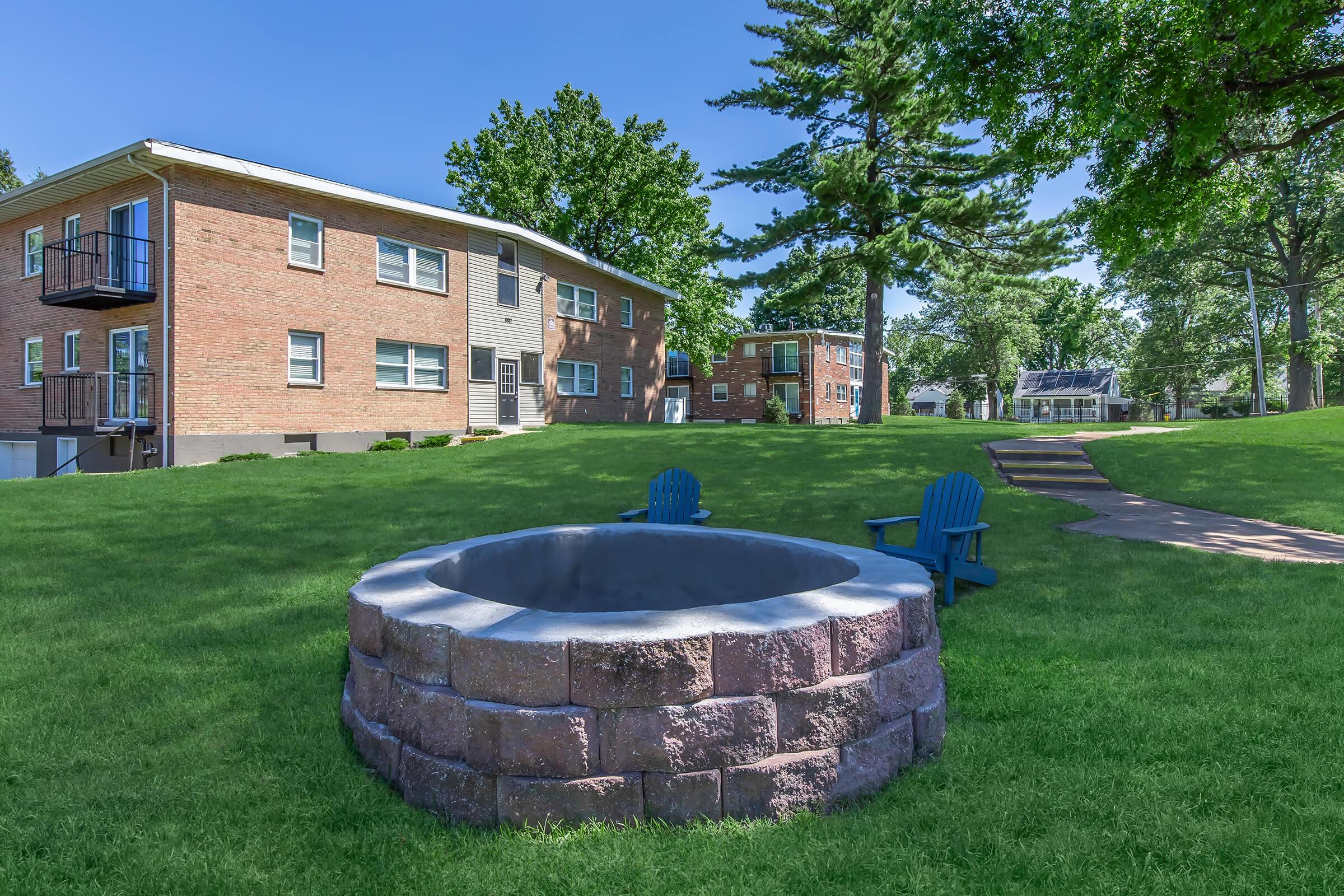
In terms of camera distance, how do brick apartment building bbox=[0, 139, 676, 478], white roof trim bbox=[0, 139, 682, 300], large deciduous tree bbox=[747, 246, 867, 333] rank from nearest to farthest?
white roof trim bbox=[0, 139, 682, 300] < brick apartment building bbox=[0, 139, 676, 478] < large deciduous tree bbox=[747, 246, 867, 333]

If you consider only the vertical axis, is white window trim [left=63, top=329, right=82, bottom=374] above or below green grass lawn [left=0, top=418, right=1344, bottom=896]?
above

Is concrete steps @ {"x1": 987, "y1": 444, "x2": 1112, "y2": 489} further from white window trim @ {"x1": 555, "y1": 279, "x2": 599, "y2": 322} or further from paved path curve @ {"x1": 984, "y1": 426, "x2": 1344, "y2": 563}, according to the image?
white window trim @ {"x1": 555, "y1": 279, "x2": 599, "y2": 322}

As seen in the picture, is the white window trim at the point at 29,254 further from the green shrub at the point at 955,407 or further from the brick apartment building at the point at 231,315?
the green shrub at the point at 955,407

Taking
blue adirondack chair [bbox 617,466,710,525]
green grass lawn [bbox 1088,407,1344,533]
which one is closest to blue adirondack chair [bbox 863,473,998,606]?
blue adirondack chair [bbox 617,466,710,525]

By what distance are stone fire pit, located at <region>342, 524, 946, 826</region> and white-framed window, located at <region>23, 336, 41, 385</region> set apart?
20.3m

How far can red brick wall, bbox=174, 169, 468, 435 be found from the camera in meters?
14.5

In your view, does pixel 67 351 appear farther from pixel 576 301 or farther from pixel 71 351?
pixel 576 301

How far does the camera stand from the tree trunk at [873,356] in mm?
21250

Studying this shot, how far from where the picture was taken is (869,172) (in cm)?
1991

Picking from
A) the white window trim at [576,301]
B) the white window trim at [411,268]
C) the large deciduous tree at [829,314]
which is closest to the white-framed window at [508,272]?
the white window trim at [576,301]

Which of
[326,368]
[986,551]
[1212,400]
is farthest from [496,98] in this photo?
[1212,400]

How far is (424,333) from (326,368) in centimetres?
293

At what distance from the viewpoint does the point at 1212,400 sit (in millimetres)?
51406

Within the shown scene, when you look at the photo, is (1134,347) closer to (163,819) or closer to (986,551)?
(986,551)
